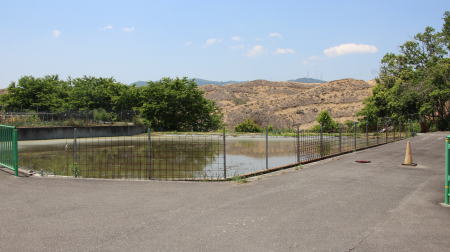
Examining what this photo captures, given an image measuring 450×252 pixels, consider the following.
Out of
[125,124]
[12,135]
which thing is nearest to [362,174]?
[12,135]

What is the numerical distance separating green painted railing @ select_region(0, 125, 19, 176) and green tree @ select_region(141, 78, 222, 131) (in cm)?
3100

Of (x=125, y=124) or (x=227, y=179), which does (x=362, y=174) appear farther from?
(x=125, y=124)

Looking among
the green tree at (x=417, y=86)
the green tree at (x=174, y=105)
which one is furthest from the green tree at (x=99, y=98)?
the green tree at (x=417, y=86)

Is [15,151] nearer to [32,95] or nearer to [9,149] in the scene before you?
[9,149]

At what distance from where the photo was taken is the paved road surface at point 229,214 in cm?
596

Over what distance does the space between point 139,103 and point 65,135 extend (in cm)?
1401

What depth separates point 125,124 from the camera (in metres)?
40.2

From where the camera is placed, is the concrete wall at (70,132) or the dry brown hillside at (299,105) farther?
the dry brown hillside at (299,105)

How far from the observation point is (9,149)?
12.9 metres

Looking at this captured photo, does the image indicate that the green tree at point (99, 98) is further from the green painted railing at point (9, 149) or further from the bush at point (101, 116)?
the green painted railing at point (9, 149)

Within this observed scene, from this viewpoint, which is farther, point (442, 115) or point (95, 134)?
point (442, 115)

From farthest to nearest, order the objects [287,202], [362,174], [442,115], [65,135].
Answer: [442,115] → [65,135] → [362,174] → [287,202]

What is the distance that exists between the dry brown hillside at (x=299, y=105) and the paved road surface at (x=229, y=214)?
5732 centimetres

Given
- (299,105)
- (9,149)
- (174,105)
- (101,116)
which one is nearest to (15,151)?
(9,149)
